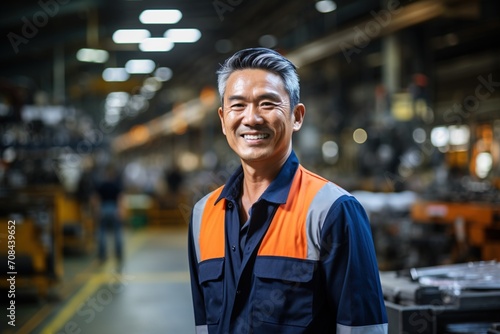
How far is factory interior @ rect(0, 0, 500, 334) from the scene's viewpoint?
24.9 ft

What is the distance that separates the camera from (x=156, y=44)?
18438 mm

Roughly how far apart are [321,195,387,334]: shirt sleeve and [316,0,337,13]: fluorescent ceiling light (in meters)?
12.3

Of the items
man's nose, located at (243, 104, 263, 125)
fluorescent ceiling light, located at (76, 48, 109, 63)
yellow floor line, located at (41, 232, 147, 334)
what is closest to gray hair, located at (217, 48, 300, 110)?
man's nose, located at (243, 104, 263, 125)

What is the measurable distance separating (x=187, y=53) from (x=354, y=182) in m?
8.61

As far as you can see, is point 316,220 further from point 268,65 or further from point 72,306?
point 72,306

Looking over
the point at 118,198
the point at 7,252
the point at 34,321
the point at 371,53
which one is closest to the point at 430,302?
the point at 34,321

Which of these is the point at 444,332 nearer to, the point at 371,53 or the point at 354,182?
the point at 354,182

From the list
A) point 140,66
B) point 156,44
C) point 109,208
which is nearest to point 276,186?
point 109,208

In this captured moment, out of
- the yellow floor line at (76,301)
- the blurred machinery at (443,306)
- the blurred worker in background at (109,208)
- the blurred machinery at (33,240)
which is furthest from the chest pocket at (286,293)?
the blurred worker in background at (109,208)

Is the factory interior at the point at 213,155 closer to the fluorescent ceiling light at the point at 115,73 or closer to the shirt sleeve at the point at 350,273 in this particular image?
the fluorescent ceiling light at the point at 115,73

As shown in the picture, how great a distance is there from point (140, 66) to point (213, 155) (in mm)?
4374

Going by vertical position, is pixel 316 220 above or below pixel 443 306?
above

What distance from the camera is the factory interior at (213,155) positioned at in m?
7.59

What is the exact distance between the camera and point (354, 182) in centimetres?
1461
